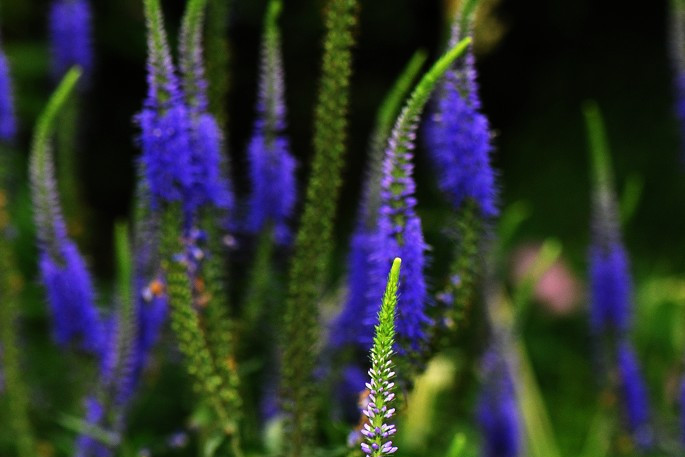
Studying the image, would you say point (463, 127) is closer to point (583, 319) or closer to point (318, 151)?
point (318, 151)

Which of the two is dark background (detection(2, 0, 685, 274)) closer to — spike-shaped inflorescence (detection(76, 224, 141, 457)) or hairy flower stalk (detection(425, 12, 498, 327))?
spike-shaped inflorescence (detection(76, 224, 141, 457))

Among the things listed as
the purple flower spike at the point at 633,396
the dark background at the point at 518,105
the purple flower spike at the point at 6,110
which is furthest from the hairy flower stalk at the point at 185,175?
the dark background at the point at 518,105

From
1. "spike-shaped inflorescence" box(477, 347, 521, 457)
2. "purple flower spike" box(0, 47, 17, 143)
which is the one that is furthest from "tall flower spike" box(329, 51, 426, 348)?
"purple flower spike" box(0, 47, 17, 143)

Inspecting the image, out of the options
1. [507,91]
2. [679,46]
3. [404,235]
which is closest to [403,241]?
[404,235]

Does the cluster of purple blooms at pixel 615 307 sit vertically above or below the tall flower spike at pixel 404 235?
below

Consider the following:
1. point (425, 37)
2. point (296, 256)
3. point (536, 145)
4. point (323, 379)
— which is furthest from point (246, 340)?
point (536, 145)

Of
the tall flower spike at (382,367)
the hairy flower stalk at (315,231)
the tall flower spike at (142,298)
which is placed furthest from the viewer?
the tall flower spike at (142,298)

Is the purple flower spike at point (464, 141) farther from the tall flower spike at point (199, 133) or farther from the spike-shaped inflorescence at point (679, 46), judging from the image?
the spike-shaped inflorescence at point (679, 46)

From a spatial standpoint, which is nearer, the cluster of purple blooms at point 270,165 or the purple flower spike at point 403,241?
the purple flower spike at point 403,241
